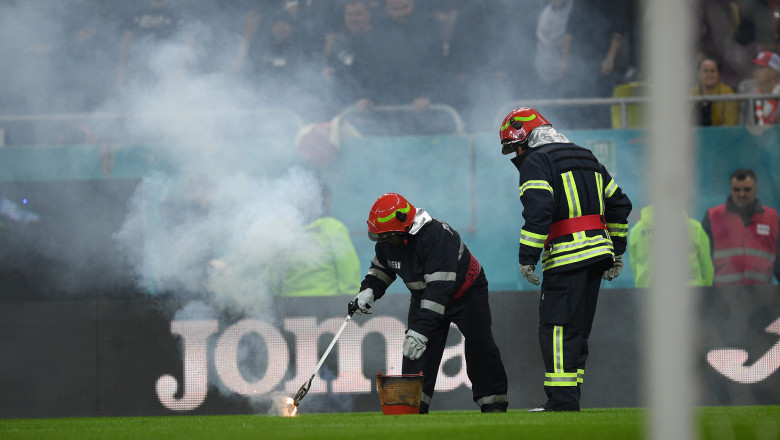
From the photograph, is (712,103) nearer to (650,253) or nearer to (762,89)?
(762,89)

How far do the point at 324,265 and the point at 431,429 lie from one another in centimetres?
464

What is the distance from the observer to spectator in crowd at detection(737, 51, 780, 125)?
1008cm

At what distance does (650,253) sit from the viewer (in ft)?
31.0

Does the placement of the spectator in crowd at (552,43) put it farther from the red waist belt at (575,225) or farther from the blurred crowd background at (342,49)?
the red waist belt at (575,225)

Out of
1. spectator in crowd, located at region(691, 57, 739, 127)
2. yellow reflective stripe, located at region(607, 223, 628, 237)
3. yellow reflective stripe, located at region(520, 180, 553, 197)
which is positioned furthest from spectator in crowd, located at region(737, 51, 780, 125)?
yellow reflective stripe, located at region(520, 180, 553, 197)

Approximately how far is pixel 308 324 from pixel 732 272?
147 inches

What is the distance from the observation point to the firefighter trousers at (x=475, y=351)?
723cm

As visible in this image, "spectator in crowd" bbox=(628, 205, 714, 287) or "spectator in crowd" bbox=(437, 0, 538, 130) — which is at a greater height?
"spectator in crowd" bbox=(437, 0, 538, 130)

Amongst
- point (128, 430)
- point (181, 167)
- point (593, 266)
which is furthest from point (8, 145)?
point (593, 266)

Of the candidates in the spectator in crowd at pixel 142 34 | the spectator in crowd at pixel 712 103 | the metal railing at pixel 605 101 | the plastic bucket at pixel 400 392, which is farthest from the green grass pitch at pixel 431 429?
the spectator in crowd at pixel 142 34

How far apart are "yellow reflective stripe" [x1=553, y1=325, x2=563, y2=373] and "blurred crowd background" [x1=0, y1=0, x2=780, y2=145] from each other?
4427mm

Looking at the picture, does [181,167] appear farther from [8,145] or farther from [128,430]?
[128,430]

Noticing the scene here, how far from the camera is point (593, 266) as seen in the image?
6.66 meters

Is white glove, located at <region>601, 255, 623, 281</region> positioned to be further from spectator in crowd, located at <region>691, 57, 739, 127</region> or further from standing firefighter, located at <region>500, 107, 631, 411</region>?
spectator in crowd, located at <region>691, 57, 739, 127</region>
